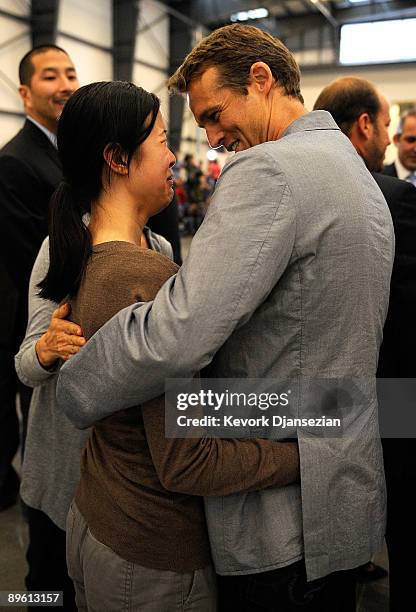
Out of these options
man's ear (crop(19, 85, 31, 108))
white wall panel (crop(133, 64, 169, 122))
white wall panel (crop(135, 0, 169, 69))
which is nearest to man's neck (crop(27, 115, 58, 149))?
man's ear (crop(19, 85, 31, 108))

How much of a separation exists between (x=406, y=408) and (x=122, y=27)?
12127 mm

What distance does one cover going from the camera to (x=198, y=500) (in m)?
0.90

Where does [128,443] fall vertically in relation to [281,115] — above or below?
below

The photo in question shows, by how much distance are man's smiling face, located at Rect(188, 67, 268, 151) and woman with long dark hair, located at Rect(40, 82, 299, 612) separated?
0.37 feet

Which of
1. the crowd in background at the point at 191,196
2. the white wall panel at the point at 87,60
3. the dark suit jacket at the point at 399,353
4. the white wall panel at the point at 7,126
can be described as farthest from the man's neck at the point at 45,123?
the white wall panel at the point at 87,60

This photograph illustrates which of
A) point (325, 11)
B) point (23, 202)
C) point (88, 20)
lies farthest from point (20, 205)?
point (325, 11)

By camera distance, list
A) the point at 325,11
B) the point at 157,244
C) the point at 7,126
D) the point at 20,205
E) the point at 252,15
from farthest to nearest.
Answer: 1. the point at 252,15
2. the point at 325,11
3. the point at 7,126
4. the point at 20,205
5. the point at 157,244

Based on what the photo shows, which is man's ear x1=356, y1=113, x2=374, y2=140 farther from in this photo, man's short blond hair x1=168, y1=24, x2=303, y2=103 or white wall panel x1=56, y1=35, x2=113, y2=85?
white wall panel x1=56, y1=35, x2=113, y2=85

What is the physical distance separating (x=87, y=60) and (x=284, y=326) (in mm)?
11502

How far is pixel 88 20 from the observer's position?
10.9m

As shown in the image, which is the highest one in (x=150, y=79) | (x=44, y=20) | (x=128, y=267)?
(x=44, y=20)

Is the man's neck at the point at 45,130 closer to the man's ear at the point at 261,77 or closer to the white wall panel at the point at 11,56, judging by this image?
the man's ear at the point at 261,77

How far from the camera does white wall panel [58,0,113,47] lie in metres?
10.3

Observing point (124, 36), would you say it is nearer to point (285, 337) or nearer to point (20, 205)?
point (20, 205)
